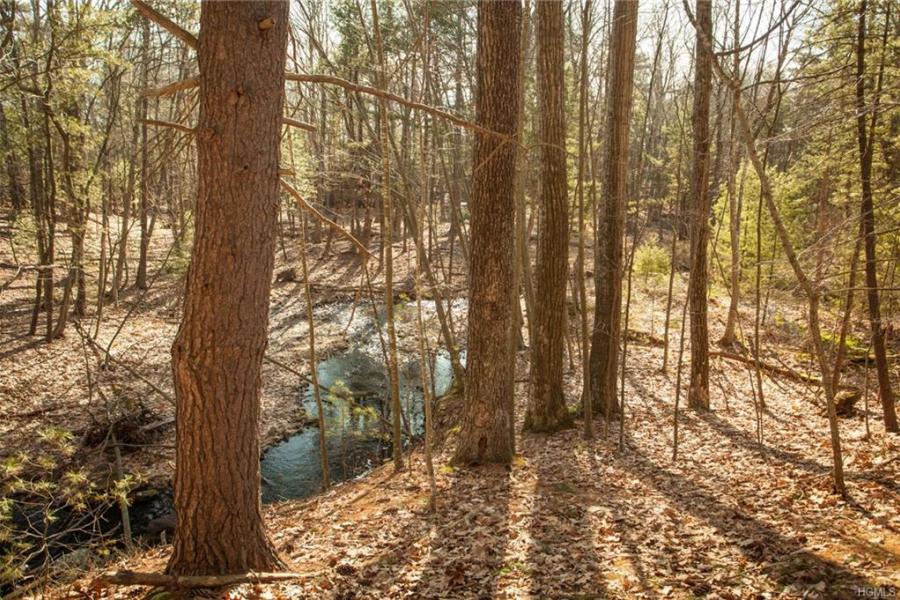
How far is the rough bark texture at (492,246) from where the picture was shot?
19.2 ft

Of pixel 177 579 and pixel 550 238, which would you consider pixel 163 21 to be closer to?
pixel 177 579

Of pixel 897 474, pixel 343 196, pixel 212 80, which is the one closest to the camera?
pixel 212 80

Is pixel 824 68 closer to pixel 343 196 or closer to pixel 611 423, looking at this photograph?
pixel 611 423

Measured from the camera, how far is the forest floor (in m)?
3.96

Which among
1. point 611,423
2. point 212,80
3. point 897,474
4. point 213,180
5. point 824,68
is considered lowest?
point 611,423

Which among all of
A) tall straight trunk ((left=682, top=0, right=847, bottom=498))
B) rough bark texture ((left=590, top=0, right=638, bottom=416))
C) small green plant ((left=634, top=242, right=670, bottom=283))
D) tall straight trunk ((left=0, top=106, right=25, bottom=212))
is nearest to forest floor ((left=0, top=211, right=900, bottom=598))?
tall straight trunk ((left=682, top=0, right=847, bottom=498))

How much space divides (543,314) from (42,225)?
1180cm

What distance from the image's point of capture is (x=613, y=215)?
886 cm

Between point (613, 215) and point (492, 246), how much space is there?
3.53 meters

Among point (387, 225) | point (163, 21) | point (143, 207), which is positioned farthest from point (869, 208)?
point (143, 207)

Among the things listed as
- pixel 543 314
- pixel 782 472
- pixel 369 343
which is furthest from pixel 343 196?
pixel 782 472

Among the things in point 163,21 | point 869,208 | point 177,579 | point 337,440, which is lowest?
point 337,440

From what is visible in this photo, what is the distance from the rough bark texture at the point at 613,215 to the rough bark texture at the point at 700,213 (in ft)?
3.37

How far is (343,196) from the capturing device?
3191 centimetres
